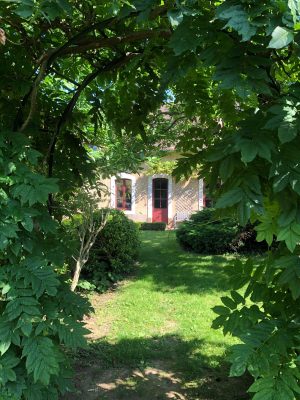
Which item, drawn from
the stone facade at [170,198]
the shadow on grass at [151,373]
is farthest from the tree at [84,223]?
the stone facade at [170,198]

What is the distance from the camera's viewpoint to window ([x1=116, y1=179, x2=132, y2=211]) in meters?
Result: 22.9

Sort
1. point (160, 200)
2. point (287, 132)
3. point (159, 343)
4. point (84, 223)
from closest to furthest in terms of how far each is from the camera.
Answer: point (287, 132), point (159, 343), point (84, 223), point (160, 200)

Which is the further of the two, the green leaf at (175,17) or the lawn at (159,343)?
the lawn at (159,343)

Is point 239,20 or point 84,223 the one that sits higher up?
point 239,20

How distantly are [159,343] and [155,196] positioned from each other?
18.2 meters

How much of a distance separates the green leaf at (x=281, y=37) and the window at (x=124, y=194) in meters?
21.5

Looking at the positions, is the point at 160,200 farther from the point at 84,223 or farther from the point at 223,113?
the point at 223,113

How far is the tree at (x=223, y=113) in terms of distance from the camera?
63.1 inches

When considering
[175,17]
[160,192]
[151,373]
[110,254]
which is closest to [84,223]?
[110,254]

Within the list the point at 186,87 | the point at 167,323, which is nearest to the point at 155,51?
the point at 186,87

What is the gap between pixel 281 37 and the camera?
1.41 m

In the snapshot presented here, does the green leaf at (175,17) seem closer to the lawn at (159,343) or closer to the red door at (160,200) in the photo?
the lawn at (159,343)

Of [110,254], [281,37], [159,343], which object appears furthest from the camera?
[110,254]

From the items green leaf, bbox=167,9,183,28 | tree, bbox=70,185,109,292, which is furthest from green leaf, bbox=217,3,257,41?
tree, bbox=70,185,109,292
